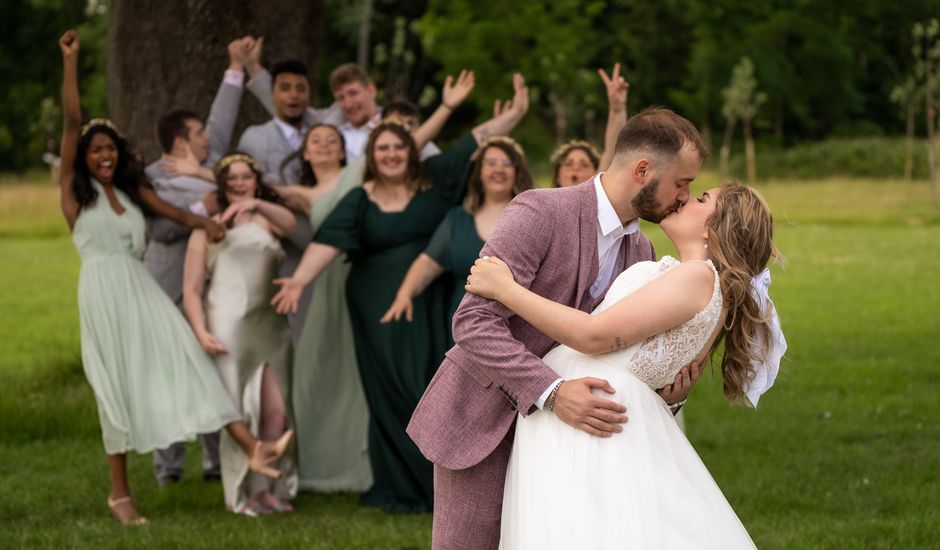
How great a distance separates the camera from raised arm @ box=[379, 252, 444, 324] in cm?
773

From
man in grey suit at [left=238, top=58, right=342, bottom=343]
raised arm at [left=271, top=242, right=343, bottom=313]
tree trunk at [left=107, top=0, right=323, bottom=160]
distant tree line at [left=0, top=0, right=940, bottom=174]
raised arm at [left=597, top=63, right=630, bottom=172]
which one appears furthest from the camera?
distant tree line at [left=0, top=0, right=940, bottom=174]

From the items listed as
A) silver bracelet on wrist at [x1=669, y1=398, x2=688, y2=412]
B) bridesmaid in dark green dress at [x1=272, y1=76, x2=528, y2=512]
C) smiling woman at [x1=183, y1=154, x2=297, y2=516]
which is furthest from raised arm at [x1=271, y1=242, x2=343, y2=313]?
silver bracelet on wrist at [x1=669, y1=398, x2=688, y2=412]

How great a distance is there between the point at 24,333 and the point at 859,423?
9.58m

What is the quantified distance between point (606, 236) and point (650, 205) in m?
0.18

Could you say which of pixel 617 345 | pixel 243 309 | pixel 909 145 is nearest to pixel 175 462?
pixel 243 309

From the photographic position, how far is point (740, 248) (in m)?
4.12

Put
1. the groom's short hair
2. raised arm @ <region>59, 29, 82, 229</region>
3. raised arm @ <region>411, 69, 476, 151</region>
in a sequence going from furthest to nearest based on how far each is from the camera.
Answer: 1. raised arm @ <region>411, 69, 476, 151</region>
2. raised arm @ <region>59, 29, 82, 229</region>
3. the groom's short hair

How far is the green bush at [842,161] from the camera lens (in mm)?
46438

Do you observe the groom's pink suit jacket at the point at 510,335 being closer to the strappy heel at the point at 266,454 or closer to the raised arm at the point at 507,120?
the strappy heel at the point at 266,454

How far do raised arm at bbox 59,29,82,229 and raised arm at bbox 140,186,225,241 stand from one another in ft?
1.42

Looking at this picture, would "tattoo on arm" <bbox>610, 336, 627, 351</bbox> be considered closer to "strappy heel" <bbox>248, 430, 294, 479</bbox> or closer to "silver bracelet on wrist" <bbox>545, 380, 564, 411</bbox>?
"silver bracelet on wrist" <bbox>545, 380, 564, 411</bbox>

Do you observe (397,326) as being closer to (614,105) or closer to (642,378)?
(614,105)

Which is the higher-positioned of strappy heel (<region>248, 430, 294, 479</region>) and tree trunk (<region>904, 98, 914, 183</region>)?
strappy heel (<region>248, 430, 294, 479</region>)

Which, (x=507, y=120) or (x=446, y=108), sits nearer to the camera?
(x=507, y=120)
